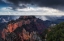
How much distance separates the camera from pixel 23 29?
81.5 metres

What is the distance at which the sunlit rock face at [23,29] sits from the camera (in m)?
75.8

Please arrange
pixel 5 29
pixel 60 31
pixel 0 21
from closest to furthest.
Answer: pixel 60 31 < pixel 5 29 < pixel 0 21

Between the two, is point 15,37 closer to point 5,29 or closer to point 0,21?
point 5,29

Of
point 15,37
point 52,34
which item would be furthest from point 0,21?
point 52,34

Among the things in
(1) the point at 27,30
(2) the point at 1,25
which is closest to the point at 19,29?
(1) the point at 27,30

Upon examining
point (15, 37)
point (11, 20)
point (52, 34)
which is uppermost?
point (52, 34)

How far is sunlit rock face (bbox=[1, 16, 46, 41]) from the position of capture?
7578 cm

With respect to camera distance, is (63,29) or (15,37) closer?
(63,29)

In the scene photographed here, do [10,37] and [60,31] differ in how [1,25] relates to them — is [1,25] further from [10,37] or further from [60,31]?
[60,31]

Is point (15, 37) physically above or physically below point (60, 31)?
below

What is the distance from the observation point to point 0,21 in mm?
108000

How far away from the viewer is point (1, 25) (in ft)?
335

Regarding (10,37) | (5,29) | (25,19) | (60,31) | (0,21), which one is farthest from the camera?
(0,21)

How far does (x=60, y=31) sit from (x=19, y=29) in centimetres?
7185
